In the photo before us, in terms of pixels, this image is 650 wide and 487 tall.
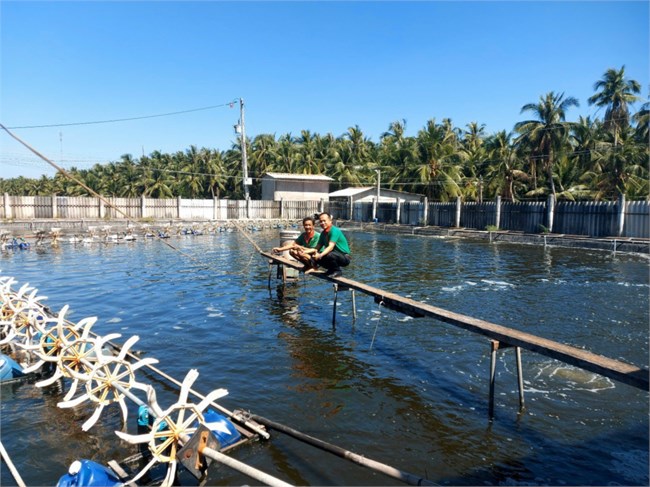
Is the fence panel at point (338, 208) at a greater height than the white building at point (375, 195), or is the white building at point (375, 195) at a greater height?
the white building at point (375, 195)

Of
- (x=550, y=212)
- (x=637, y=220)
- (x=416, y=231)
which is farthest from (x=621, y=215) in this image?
(x=416, y=231)

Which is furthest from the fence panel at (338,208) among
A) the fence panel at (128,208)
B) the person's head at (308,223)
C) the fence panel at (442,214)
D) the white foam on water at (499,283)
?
the person's head at (308,223)

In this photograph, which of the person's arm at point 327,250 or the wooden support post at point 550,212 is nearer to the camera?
the person's arm at point 327,250

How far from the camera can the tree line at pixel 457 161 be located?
1436 inches

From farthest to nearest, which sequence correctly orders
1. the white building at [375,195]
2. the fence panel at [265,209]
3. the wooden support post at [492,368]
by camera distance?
the fence panel at [265,209]
the white building at [375,195]
the wooden support post at [492,368]

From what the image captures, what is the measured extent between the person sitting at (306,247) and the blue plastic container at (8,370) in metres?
5.43

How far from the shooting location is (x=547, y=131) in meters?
36.8

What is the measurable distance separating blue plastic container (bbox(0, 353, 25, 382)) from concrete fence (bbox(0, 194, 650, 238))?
56.6 ft

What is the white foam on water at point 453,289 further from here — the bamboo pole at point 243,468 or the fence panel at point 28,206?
the fence panel at point 28,206

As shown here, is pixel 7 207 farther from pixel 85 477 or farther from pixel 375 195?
pixel 85 477

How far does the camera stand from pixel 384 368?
853 cm

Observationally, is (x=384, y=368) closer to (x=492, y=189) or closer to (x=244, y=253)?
(x=244, y=253)

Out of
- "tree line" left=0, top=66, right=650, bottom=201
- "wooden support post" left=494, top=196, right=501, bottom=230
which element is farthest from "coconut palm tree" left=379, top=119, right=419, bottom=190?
"wooden support post" left=494, top=196, right=501, bottom=230

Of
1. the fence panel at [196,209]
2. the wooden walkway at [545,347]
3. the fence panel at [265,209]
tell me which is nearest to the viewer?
the wooden walkway at [545,347]
